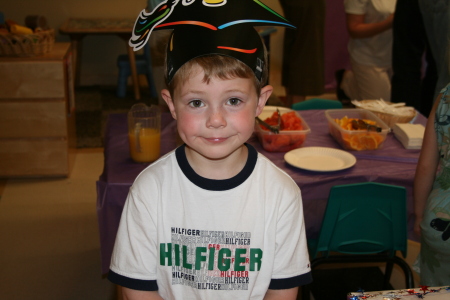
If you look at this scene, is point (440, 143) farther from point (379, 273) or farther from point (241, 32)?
point (379, 273)

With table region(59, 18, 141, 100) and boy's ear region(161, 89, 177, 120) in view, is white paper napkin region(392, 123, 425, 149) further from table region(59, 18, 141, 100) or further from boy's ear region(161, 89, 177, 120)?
table region(59, 18, 141, 100)

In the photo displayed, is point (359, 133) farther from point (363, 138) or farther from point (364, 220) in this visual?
point (364, 220)

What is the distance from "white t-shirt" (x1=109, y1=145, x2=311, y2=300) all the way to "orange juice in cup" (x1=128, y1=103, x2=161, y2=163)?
876 mm

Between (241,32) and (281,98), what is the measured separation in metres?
4.78

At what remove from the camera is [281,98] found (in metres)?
5.84

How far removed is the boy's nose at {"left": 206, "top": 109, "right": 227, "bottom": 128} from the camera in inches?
43.1

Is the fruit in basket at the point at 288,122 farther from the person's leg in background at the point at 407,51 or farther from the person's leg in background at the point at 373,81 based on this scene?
the person's leg in background at the point at 373,81

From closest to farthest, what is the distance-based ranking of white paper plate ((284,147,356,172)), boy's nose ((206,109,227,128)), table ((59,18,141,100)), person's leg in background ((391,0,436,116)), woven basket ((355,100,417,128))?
1. boy's nose ((206,109,227,128))
2. white paper plate ((284,147,356,172))
3. woven basket ((355,100,417,128))
4. person's leg in background ((391,0,436,116))
5. table ((59,18,141,100))

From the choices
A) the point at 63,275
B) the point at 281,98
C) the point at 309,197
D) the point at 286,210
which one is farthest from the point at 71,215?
the point at 281,98

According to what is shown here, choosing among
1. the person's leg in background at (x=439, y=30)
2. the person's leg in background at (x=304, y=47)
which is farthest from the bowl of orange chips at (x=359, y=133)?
the person's leg in background at (x=304, y=47)

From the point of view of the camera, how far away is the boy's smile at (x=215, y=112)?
110cm

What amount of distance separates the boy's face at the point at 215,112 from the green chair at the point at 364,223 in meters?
0.83

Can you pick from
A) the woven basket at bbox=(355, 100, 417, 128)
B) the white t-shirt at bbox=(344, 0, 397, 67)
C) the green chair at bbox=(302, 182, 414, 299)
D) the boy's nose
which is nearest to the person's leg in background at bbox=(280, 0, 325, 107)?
the white t-shirt at bbox=(344, 0, 397, 67)

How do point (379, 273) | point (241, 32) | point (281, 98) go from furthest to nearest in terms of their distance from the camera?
1. point (281, 98)
2. point (379, 273)
3. point (241, 32)
